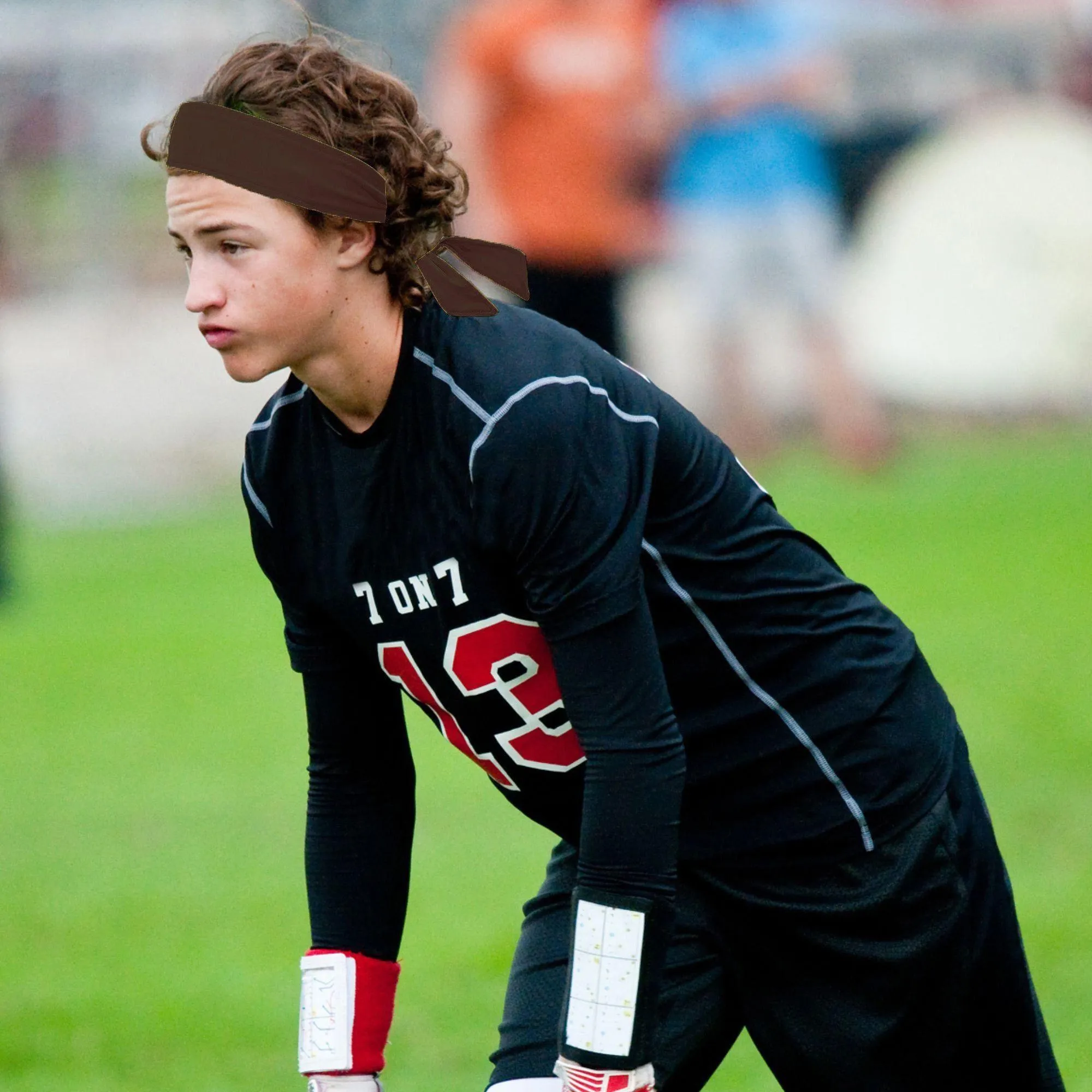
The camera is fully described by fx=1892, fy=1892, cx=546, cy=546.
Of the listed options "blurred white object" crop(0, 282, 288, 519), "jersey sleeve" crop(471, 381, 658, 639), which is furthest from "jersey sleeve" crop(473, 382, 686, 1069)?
"blurred white object" crop(0, 282, 288, 519)

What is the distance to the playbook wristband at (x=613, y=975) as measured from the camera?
2.12 metres

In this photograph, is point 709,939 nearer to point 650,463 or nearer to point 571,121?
point 650,463

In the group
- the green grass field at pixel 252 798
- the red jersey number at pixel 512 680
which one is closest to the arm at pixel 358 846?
the red jersey number at pixel 512 680

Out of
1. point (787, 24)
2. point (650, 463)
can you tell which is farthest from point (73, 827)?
point (787, 24)

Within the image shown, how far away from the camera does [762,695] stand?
235 cm

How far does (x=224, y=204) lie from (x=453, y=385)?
33 centimetres

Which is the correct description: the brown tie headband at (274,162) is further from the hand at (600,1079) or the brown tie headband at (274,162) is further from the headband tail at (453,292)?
the hand at (600,1079)

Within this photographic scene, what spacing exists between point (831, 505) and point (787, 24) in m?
2.97

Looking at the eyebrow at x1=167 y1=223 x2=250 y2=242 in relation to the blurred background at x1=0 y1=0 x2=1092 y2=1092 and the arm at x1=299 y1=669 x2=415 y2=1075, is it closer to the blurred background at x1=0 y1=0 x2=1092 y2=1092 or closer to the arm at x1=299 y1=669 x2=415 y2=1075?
the arm at x1=299 y1=669 x2=415 y2=1075

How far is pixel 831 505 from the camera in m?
10.2

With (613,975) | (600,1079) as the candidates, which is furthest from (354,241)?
(600,1079)

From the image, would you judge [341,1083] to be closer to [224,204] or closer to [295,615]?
[295,615]

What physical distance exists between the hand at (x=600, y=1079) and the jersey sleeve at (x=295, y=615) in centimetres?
60

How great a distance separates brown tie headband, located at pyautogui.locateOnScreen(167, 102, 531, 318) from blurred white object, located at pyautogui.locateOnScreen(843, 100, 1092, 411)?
9.04m
